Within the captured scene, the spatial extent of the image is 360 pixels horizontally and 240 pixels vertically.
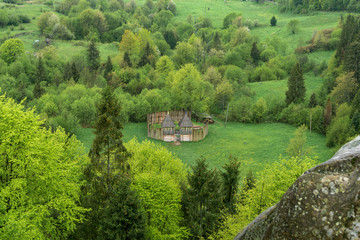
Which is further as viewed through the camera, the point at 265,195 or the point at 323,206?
the point at 265,195

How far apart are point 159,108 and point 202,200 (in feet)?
165

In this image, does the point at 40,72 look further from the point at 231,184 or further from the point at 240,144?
the point at 231,184

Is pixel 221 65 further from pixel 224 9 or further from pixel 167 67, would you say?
pixel 224 9

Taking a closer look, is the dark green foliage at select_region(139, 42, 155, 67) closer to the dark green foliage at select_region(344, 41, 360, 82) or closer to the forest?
the forest

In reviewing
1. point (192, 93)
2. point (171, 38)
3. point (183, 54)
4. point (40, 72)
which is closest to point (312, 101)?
point (192, 93)

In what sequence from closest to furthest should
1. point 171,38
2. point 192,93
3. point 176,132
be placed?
point 176,132 → point 192,93 → point 171,38

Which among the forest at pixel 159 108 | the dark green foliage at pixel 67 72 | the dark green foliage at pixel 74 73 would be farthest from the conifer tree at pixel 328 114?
the dark green foliage at pixel 67 72

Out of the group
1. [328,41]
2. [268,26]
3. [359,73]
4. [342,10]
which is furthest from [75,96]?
[342,10]

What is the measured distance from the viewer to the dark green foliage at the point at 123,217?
21.8m

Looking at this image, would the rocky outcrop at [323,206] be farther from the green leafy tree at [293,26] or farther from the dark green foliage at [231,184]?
the green leafy tree at [293,26]

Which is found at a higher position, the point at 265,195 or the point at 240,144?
the point at 265,195

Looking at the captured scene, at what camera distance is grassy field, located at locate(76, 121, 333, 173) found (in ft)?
183

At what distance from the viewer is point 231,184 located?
109ft

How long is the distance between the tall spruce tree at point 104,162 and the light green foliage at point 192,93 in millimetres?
50618
